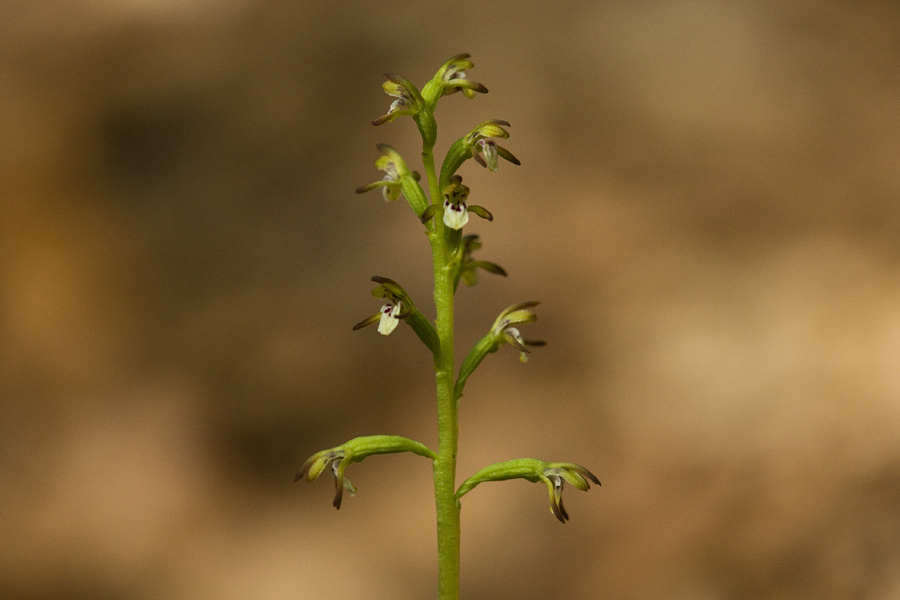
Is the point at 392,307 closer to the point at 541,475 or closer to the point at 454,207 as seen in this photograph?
the point at 454,207

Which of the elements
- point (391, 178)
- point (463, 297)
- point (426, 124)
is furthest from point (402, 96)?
point (463, 297)

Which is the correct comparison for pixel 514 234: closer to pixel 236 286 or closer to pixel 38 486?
pixel 236 286

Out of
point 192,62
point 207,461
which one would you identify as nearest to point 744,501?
point 207,461

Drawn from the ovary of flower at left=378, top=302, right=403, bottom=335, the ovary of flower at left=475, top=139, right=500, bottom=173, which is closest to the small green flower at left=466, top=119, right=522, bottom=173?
the ovary of flower at left=475, top=139, right=500, bottom=173

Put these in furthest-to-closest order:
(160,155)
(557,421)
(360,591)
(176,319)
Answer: (160,155), (176,319), (557,421), (360,591)

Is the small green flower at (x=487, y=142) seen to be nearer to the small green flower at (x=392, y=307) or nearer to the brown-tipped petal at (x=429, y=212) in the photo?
the brown-tipped petal at (x=429, y=212)

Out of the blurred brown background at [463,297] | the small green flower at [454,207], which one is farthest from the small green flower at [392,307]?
the blurred brown background at [463,297]
